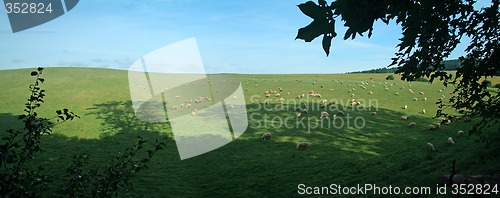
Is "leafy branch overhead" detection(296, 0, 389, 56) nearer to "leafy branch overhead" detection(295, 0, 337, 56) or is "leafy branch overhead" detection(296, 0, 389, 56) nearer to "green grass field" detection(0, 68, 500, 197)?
"leafy branch overhead" detection(295, 0, 337, 56)

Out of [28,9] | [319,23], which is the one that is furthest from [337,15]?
[28,9]

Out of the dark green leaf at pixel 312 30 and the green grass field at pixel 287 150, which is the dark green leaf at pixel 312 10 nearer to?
the dark green leaf at pixel 312 30

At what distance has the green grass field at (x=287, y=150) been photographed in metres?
11.1

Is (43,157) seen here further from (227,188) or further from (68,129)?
(227,188)

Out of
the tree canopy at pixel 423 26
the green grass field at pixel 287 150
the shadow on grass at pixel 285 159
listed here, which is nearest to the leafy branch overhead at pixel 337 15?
the tree canopy at pixel 423 26

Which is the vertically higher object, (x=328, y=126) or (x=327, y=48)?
(x=327, y=48)

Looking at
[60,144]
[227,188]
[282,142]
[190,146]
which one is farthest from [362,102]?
[60,144]

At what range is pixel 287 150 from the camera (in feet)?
53.2

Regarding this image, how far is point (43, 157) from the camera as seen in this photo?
1578 centimetres

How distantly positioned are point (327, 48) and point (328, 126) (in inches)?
758
